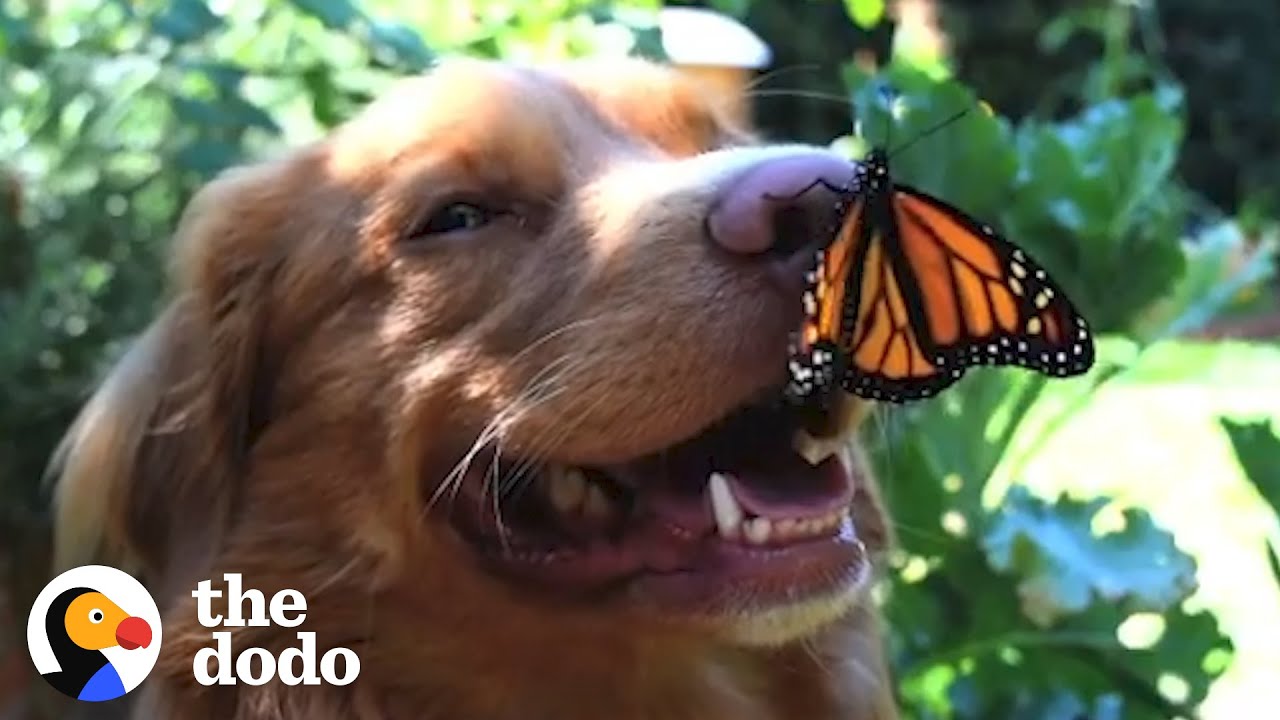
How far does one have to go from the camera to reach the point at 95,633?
6.57ft

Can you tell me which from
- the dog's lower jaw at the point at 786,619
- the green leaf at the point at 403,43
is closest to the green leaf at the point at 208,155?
the green leaf at the point at 403,43

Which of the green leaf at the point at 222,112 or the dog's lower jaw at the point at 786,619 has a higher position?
the dog's lower jaw at the point at 786,619

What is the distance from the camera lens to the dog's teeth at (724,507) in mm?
1879

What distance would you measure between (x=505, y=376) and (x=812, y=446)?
35cm

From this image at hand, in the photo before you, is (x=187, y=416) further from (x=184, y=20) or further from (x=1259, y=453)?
(x=1259, y=453)

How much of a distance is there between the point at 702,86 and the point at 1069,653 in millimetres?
1084

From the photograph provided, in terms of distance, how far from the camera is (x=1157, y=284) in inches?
118

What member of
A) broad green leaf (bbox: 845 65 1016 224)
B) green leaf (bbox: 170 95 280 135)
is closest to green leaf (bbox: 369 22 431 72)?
green leaf (bbox: 170 95 280 135)

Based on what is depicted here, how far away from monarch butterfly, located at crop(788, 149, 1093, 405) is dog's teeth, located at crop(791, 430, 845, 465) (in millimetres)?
256

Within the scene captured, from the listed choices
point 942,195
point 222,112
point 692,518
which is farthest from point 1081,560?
point 222,112

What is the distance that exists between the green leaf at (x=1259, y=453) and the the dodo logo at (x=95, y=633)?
1403 millimetres

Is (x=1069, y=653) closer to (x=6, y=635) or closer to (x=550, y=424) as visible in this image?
(x=550, y=424)

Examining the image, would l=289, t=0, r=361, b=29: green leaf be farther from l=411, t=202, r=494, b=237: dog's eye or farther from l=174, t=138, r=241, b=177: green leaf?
l=411, t=202, r=494, b=237: dog's eye

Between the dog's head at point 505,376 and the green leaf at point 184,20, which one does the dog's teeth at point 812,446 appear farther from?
the green leaf at point 184,20
